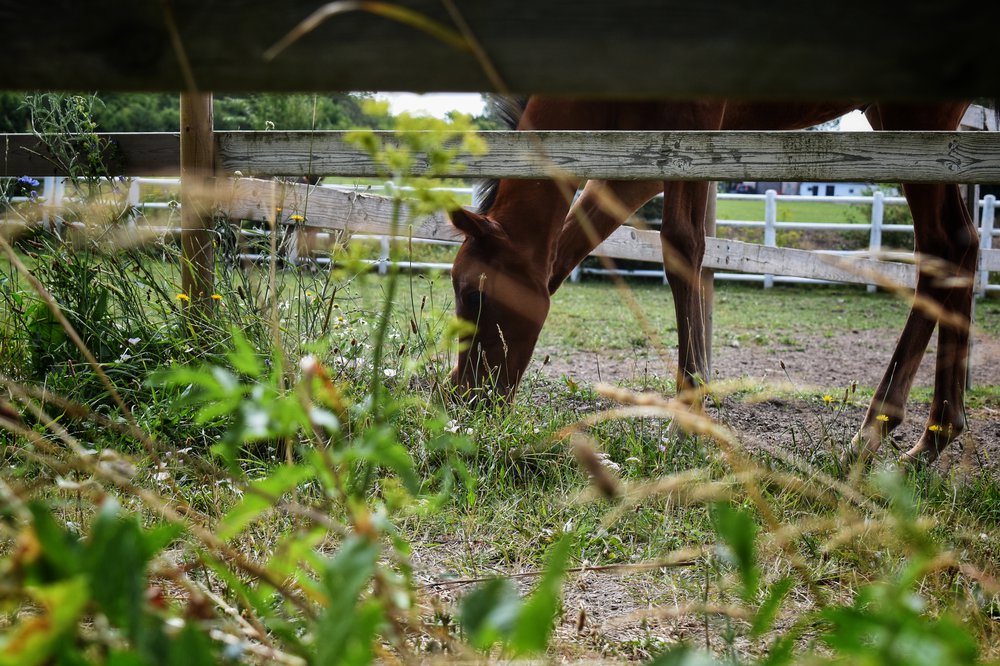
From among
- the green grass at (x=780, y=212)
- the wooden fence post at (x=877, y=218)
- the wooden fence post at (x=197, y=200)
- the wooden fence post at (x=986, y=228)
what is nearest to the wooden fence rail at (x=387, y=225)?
the wooden fence post at (x=197, y=200)

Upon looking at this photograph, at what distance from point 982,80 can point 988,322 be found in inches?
393

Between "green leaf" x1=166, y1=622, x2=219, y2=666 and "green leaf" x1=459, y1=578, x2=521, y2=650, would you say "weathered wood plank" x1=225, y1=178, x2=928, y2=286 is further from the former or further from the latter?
"green leaf" x1=166, y1=622, x2=219, y2=666

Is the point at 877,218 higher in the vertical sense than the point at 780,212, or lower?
lower

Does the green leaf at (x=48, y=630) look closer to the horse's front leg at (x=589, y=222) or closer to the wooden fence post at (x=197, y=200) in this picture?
the wooden fence post at (x=197, y=200)

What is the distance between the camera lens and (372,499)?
83.7 inches

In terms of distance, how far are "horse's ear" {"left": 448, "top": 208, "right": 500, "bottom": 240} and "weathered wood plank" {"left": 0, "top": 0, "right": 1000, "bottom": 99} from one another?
2.25m

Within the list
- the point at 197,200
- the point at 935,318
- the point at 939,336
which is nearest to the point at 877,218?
the point at 939,336

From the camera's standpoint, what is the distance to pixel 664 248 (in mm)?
3189

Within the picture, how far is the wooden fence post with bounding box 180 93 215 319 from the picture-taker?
2979 mm

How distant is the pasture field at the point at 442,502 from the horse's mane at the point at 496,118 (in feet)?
2.84

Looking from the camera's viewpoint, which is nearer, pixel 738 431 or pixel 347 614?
pixel 347 614

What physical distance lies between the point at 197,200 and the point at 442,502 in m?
2.07

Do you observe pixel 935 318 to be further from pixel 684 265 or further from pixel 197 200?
pixel 197 200

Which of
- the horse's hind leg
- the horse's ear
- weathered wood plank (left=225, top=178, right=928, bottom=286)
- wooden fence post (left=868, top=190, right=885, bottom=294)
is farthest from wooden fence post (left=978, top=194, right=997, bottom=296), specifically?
the horse's ear
